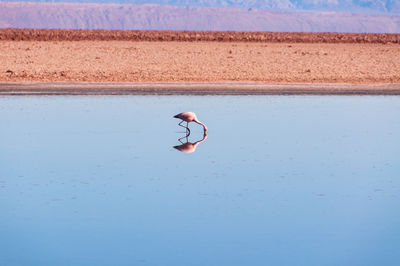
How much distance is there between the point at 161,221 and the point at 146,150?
15.9 ft

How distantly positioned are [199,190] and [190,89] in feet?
49.8

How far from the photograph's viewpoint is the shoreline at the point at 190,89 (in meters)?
24.1

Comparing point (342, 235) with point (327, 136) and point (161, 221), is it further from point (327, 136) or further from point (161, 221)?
point (327, 136)

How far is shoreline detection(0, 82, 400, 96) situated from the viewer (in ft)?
79.0

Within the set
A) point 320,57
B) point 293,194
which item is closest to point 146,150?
point 293,194

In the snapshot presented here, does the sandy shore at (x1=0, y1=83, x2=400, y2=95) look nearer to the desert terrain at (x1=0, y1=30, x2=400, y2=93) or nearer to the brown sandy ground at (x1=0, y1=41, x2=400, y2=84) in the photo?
the desert terrain at (x1=0, y1=30, x2=400, y2=93)

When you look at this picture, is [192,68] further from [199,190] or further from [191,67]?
[199,190]

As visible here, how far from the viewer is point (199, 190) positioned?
1025 cm

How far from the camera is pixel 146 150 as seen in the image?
13391mm

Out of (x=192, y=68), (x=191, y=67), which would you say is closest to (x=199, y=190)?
(x=192, y=68)

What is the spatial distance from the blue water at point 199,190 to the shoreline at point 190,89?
18.7 feet

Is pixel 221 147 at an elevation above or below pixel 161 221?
above

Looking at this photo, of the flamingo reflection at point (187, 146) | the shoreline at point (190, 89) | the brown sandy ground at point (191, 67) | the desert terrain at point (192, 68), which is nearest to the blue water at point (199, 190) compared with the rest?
the flamingo reflection at point (187, 146)

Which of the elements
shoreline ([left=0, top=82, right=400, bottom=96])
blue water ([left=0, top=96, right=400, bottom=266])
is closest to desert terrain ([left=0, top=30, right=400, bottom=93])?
shoreline ([left=0, top=82, right=400, bottom=96])
